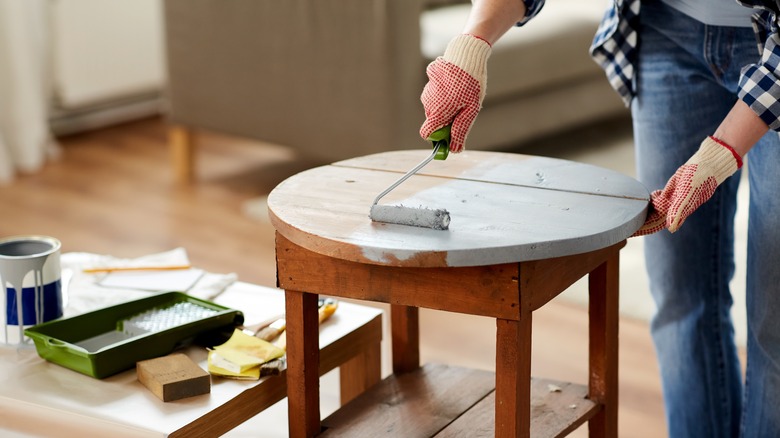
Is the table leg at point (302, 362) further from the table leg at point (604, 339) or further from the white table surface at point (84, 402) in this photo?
the table leg at point (604, 339)

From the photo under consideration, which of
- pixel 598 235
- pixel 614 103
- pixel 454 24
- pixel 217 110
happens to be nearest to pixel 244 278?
pixel 217 110

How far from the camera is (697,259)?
4.53 ft

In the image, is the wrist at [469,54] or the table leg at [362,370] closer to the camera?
the wrist at [469,54]

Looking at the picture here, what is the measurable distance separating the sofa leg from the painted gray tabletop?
1.83 meters

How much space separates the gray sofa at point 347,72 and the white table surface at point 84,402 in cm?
142

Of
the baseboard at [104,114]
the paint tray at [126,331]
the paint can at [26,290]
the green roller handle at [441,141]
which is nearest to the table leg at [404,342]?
the paint tray at [126,331]

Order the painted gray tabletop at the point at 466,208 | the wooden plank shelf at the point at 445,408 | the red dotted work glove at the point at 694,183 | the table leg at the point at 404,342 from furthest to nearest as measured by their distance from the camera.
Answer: the table leg at the point at 404,342 < the wooden plank shelf at the point at 445,408 < the red dotted work glove at the point at 694,183 < the painted gray tabletop at the point at 466,208

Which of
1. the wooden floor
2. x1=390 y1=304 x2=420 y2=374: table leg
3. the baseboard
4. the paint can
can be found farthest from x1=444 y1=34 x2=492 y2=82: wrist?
the baseboard

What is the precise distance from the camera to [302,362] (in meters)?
1.16

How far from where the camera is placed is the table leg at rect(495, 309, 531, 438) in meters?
1.03

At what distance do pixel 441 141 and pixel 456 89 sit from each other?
0.06m

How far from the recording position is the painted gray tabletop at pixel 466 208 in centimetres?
100

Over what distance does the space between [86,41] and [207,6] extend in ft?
2.59

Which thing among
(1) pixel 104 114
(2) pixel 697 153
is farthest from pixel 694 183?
(1) pixel 104 114
